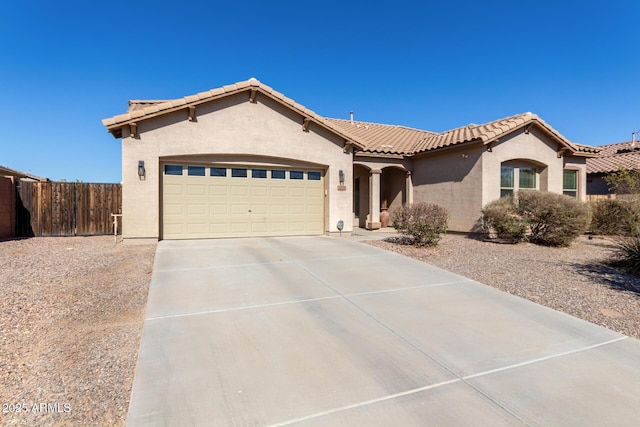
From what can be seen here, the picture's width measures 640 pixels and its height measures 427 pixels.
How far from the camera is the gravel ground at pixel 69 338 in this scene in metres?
2.73

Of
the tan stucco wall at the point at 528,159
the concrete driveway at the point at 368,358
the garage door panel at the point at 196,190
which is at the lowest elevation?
the concrete driveway at the point at 368,358

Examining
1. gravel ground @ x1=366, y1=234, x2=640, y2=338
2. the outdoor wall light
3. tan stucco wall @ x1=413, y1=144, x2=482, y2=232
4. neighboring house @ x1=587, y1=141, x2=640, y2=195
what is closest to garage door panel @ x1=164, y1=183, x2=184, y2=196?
the outdoor wall light

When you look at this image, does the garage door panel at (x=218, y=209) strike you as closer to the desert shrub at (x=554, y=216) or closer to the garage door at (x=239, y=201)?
the garage door at (x=239, y=201)

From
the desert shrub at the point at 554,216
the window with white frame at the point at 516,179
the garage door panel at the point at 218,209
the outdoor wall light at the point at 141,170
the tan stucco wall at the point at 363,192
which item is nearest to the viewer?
the outdoor wall light at the point at 141,170

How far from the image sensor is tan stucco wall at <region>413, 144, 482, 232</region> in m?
13.4

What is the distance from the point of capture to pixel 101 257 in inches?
328

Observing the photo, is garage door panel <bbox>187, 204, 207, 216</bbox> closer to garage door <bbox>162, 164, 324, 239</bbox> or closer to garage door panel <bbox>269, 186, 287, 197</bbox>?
garage door <bbox>162, 164, 324, 239</bbox>

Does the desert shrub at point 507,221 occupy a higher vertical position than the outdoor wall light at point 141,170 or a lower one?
lower

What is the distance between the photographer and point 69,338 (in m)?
3.92

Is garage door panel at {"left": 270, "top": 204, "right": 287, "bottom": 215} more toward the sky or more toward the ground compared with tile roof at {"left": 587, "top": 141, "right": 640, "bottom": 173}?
more toward the ground

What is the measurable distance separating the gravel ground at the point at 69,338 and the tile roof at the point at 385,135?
11806 millimetres

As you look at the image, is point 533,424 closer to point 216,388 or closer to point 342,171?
point 216,388

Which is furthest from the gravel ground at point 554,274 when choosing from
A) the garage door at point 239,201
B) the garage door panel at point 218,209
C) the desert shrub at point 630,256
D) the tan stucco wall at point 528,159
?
the garage door panel at point 218,209

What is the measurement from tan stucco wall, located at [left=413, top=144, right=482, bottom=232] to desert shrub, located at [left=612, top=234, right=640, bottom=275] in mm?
5193
